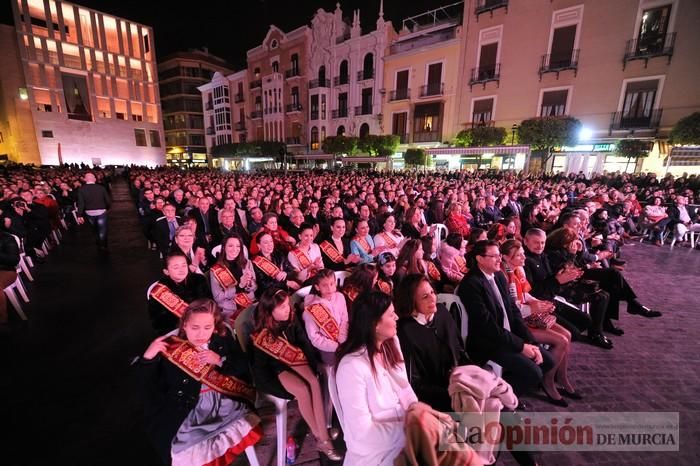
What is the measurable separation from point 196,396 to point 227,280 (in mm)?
1605

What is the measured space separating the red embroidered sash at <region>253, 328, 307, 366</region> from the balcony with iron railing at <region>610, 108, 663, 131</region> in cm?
2590

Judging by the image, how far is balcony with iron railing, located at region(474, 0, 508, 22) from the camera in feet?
79.1

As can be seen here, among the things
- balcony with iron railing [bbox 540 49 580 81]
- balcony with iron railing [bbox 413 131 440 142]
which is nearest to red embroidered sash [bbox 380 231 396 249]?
balcony with iron railing [bbox 540 49 580 81]

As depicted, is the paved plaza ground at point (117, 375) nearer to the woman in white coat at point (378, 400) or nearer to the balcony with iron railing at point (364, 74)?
the woman in white coat at point (378, 400)

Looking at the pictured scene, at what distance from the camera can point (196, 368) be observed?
2287mm

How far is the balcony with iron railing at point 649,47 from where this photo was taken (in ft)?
61.1

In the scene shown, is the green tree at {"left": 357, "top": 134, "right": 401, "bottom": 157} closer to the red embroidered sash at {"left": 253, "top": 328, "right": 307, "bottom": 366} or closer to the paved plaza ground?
the paved plaza ground

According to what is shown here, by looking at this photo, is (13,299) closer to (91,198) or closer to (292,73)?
(91,198)

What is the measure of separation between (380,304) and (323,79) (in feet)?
129

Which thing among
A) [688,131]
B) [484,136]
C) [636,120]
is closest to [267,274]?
[688,131]

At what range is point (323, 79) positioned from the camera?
1448 inches

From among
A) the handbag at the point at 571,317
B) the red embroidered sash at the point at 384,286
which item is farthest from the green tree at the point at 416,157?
the red embroidered sash at the point at 384,286

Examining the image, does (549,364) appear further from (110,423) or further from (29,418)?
(29,418)

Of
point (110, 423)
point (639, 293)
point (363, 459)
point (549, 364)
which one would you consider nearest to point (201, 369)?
point (363, 459)
